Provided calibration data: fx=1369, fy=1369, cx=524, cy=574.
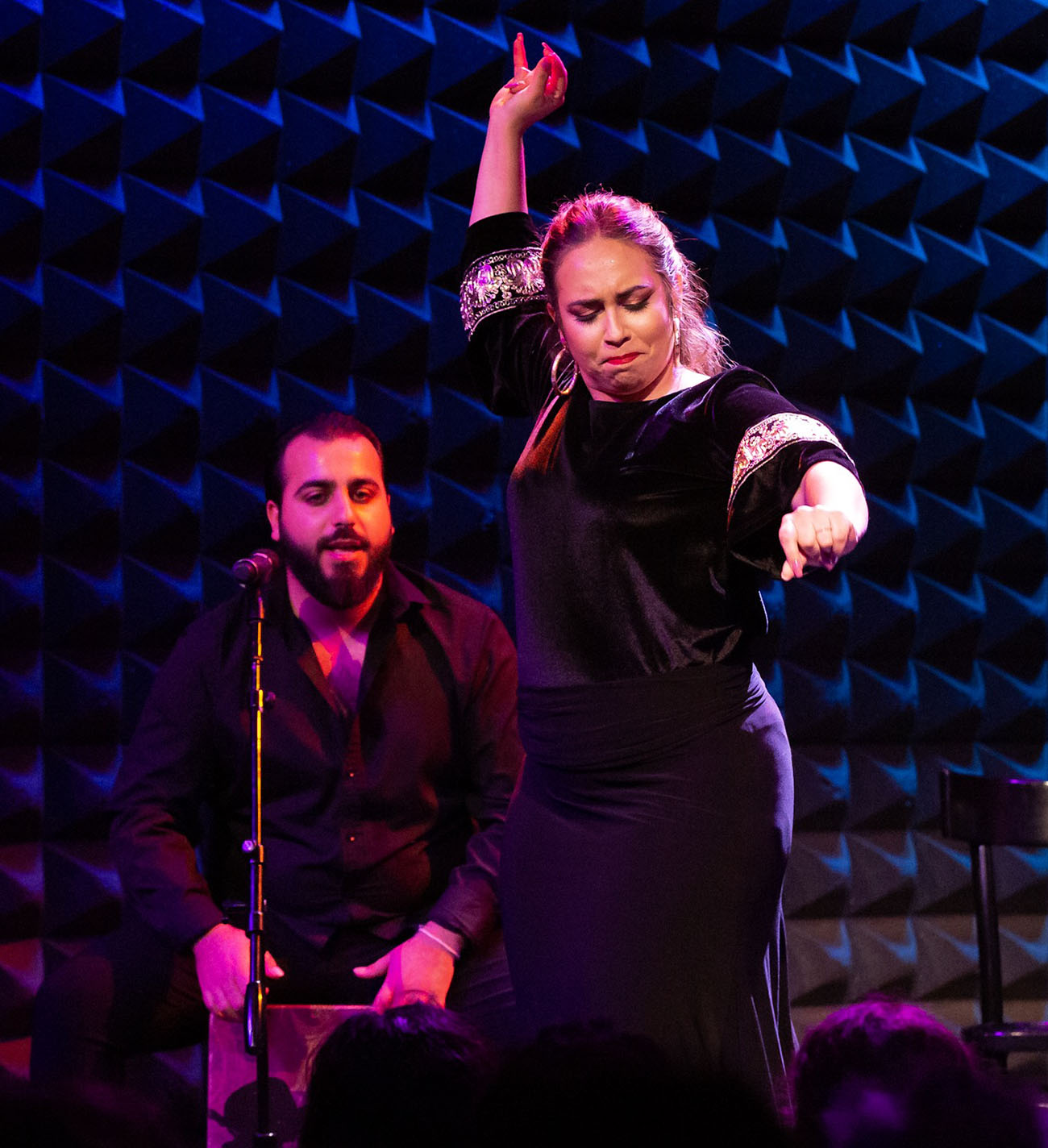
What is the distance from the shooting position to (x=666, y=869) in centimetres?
178

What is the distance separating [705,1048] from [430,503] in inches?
82.7

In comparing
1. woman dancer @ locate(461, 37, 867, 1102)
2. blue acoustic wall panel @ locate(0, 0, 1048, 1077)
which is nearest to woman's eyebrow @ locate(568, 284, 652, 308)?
woman dancer @ locate(461, 37, 867, 1102)

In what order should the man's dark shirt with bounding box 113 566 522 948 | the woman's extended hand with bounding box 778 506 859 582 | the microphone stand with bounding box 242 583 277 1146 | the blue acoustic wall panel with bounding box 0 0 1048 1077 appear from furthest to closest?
the blue acoustic wall panel with bounding box 0 0 1048 1077 → the man's dark shirt with bounding box 113 566 522 948 → the microphone stand with bounding box 242 583 277 1146 → the woman's extended hand with bounding box 778 506 859 582

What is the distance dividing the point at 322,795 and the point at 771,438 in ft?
5.33

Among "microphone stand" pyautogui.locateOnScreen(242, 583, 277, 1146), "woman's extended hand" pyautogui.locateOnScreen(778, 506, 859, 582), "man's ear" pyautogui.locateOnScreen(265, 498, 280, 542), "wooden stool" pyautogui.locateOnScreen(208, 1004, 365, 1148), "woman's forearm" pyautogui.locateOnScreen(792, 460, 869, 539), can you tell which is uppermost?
"man's ear" pyautogui.locateOnScreen(265, 498, 280, 542)

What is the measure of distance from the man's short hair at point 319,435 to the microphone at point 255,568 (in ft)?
1.63

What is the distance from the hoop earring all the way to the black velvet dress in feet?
0.35

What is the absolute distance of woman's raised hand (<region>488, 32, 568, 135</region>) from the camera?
2189 millimetres

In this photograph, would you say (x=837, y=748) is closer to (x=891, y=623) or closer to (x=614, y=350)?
(x=891, y=623)

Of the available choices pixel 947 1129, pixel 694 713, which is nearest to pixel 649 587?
pixel 694 713

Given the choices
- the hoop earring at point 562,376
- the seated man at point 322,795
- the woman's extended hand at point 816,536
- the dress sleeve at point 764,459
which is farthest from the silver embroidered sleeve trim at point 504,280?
the seated man at point 322,795

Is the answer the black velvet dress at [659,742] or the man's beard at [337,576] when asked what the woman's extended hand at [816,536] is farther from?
the man's beard at [337,576]

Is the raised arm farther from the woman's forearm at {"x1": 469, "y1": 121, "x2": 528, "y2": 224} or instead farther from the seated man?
the seated man

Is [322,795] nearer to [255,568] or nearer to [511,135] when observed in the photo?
[255,568]
